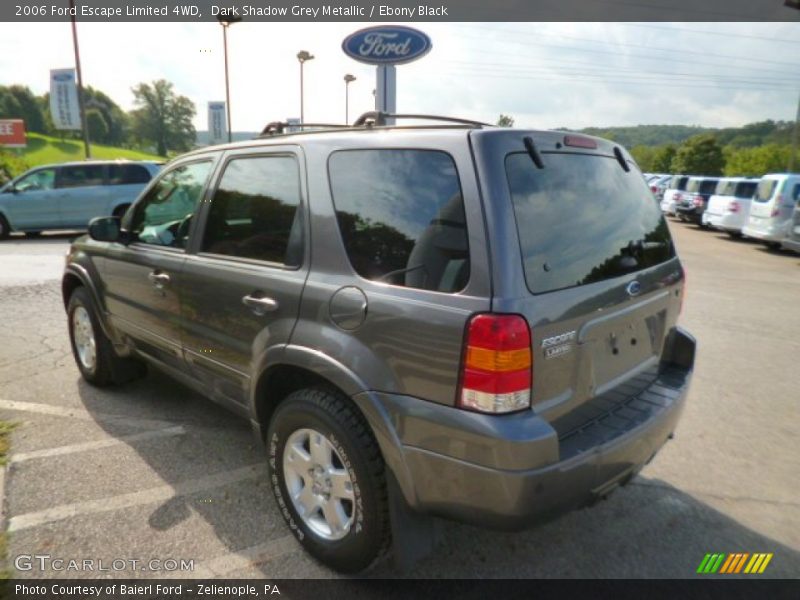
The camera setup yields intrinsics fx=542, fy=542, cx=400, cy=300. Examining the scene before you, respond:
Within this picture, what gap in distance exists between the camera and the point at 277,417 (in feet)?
8.04

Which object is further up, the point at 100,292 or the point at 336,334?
the point at 336,334

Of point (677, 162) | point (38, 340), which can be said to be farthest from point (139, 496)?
point (677, 162)

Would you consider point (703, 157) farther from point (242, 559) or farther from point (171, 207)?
point (242, 559)

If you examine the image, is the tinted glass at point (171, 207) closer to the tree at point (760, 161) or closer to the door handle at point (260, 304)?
the door handle at point (260, 304)

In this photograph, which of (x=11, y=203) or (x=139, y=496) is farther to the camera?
(x=11, y=203)

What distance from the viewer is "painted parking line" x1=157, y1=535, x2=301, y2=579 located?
2334 mm

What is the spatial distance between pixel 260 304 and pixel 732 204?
1744 centimetres

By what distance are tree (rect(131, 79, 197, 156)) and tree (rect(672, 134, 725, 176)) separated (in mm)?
91608

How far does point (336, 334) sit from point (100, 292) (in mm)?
2631

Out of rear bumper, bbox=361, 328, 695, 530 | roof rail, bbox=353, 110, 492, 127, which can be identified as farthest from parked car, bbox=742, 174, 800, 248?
rear bumper, bbox=361, 328, 695, 530

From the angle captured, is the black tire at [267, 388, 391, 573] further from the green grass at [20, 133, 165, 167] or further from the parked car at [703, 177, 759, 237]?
the green grass at [20, 133, 165, 167]

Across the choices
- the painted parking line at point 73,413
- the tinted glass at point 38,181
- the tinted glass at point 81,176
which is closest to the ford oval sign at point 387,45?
the tinted glass at point 81,176

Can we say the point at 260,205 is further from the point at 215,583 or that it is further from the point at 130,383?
the point at 130,383

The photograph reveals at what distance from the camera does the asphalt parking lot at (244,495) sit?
2428 mm
